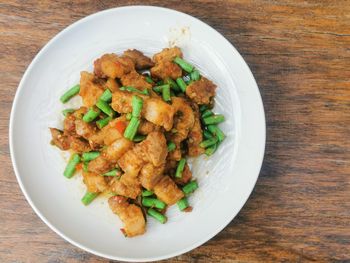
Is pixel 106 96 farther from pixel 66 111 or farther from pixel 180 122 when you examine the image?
pixel 180 122

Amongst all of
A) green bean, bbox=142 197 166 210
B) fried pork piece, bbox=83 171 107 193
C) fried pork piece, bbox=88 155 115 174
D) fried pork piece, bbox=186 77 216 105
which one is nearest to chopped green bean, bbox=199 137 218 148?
fried pork piece, bbox=186 77 216 105

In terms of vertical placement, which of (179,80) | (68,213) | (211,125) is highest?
(179,80)

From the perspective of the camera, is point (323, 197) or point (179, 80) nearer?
point (179, 80)

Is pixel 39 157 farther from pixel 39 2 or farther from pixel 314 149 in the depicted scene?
pixel 314 149

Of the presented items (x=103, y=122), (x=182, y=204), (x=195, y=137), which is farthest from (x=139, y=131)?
(x=182, y=204)

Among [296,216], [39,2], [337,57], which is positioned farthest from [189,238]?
[39,2]

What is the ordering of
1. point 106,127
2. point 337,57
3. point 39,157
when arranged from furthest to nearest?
point 337,57, point 39,157, point 106,127

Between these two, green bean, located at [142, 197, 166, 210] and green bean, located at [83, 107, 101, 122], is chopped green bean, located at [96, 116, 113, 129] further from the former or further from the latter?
green bean, located at [142, 197, 166, 210]
